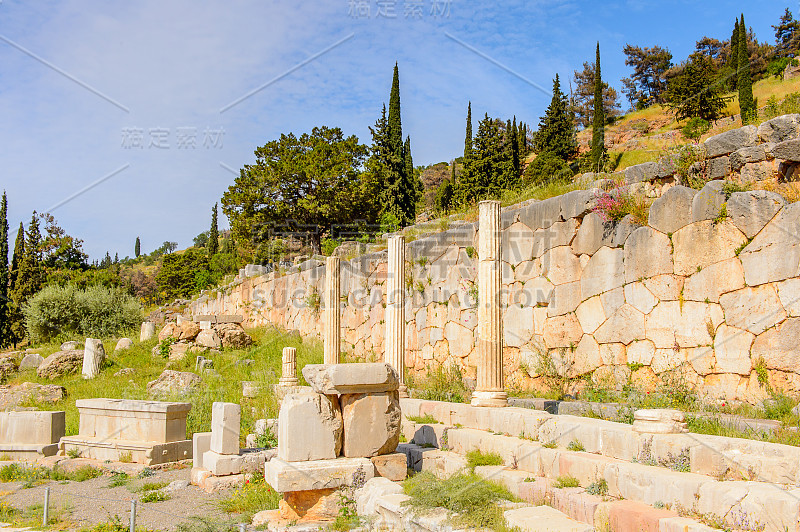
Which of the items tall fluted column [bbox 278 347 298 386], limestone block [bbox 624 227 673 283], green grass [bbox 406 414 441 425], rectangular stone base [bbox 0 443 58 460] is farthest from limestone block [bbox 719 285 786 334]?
rectangular stone base [bbox 0 443 58 460]

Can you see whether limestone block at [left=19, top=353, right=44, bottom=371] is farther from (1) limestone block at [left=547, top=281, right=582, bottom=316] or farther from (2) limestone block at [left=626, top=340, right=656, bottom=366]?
(2) limestone block at [left=626, top=340, right=656, bottom=366]

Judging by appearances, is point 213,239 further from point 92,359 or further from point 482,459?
point 482,459

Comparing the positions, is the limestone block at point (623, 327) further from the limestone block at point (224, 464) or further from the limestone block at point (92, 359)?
the limestone block at point (92, 359)

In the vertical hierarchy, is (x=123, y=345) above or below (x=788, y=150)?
below

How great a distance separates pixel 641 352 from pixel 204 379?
11.1 meters

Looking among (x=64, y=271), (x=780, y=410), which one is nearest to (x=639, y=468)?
(x=780, y=410)

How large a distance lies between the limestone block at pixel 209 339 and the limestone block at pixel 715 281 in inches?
599

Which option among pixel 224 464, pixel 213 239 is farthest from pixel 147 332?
pixel 213 239

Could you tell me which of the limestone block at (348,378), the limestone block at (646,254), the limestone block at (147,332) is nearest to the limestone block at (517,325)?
the limestone block at (646,254)

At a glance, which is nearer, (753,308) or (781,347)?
(781,347)

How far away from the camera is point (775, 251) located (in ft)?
23.4

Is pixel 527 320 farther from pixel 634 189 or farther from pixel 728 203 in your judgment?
pixel 728 203

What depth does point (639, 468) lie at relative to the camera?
493cm

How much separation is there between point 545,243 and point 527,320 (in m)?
1.42
